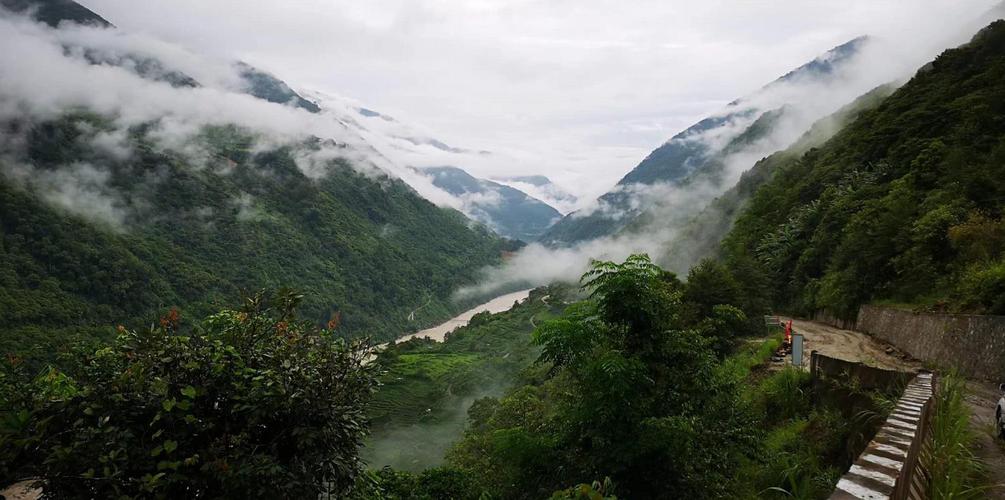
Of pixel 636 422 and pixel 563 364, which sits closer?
pixel 636 422

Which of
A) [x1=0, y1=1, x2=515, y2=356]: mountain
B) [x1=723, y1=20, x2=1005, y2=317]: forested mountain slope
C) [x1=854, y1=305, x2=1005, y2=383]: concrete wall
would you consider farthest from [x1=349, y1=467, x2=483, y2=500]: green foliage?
[x1=0, y1=1, x2=515, y2=356]: mountain

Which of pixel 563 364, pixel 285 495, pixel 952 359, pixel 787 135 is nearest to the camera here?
pixel 285 495

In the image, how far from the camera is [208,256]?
314ft

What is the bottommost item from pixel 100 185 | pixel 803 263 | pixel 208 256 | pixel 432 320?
pixel 432 320

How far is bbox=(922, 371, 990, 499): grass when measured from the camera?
12.4ft

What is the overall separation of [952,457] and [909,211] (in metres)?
24.5

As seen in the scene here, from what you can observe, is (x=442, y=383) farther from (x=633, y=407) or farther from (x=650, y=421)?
(x=650, y=421)

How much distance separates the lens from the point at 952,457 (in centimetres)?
427

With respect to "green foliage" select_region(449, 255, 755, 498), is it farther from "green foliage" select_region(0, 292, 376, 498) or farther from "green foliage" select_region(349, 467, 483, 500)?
"green foliage" select_region(349, 467, 483, 500)

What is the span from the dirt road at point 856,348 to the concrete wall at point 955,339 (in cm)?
44

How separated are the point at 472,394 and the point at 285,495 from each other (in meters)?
53.2

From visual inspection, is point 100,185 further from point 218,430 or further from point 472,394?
point 218,430

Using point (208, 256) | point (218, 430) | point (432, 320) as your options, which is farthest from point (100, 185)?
point (218, 430)

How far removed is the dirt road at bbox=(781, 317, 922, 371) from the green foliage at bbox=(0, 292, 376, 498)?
1268 centimetres
